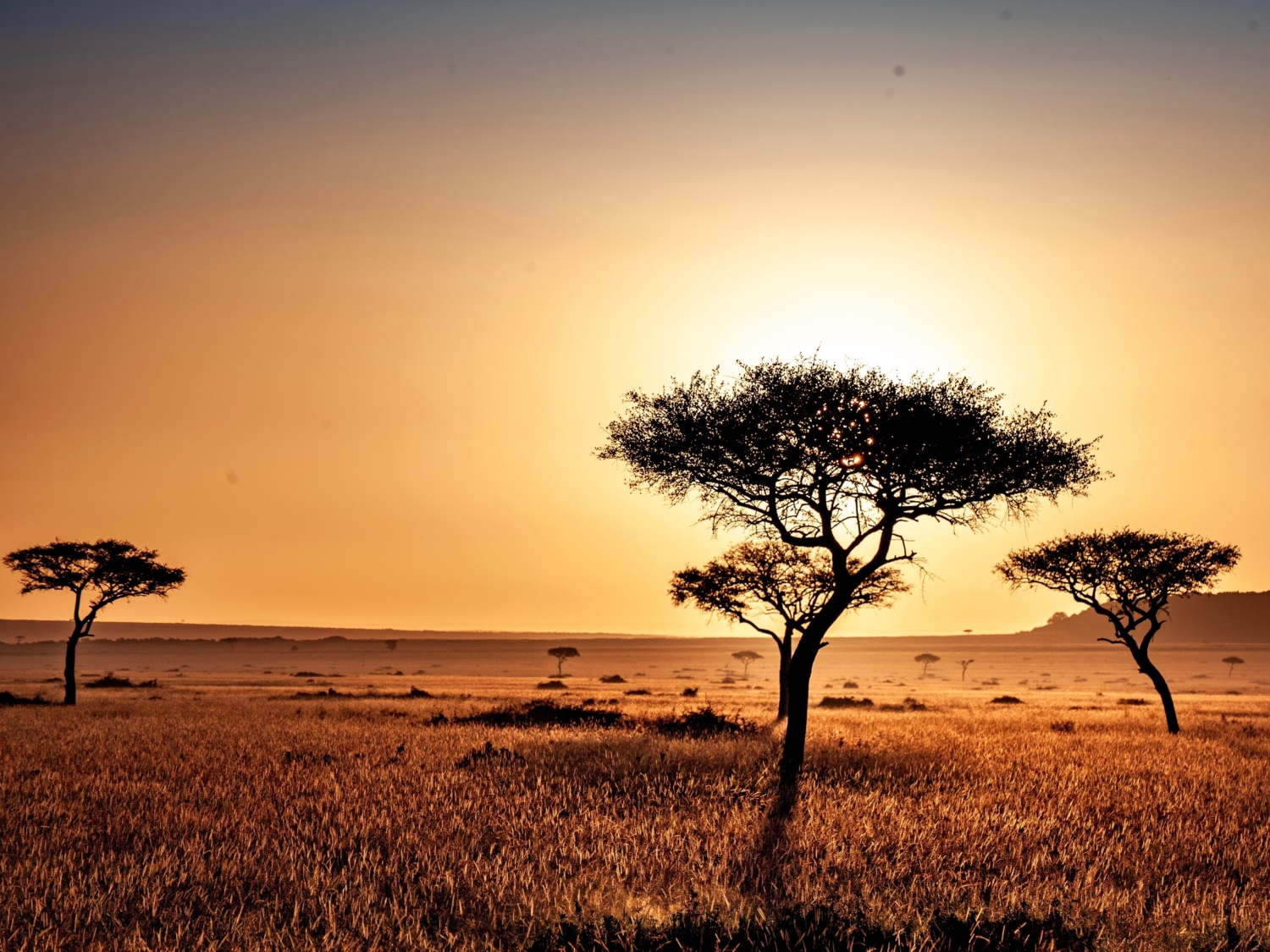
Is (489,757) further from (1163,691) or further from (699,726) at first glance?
(1163,691)

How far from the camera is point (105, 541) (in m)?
46.0

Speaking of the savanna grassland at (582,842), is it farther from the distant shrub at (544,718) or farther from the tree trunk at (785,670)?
the tree trunk at (785,670)

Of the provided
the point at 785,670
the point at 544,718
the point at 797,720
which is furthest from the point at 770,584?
the point at 797,720

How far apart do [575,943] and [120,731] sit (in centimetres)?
2164

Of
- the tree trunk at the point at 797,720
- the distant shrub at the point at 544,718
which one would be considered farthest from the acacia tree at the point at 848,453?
the distant shrub at the point at 544,718

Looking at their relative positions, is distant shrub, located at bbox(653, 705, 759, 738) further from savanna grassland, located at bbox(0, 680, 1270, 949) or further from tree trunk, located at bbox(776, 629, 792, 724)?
tree trunk, located at bbox(776, 629, 792, 724)

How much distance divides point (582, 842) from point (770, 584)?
31.7m

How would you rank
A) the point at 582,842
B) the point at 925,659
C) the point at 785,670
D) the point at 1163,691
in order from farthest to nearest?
the point at 925,659, the point at 785,670, the point at 1163,691, the point at 582,842

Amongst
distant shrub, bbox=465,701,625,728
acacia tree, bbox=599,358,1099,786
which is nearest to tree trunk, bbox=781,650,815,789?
acacia tree, bbox=599,358,1099,786

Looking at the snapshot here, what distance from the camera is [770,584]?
41.0 m

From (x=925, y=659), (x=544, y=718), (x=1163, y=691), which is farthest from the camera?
(x=925, y=659)

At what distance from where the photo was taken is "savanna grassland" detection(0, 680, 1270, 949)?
7223 millimetres

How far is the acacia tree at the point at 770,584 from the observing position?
133ft

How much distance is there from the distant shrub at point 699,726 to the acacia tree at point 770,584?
429 inches
